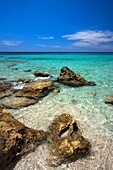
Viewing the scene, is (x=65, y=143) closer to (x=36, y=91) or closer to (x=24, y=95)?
(x=24, y=95)

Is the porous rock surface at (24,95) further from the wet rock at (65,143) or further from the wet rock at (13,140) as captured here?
the wet rock at (65,143)

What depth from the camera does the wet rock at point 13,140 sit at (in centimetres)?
335

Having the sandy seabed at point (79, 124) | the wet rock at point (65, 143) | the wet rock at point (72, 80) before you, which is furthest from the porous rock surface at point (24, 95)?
the wet rock at point (65, 143)

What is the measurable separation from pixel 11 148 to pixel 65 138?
1.34m

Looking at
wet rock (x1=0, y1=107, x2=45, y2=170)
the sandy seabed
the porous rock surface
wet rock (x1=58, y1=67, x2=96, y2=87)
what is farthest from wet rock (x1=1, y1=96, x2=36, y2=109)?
wet rock (x1=58, y1=67, x2=96, y2=87)

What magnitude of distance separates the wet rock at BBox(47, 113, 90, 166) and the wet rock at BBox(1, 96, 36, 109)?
2352 mm

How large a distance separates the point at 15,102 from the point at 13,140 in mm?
3300

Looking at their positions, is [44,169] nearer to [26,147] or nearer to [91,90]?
[26,147]

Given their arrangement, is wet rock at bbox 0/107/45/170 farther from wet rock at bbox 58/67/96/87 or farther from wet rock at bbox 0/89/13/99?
wet rock at bbox 58/67/96/87

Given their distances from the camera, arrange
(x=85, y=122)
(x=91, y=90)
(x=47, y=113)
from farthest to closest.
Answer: (x=91, y=90)
(x=47, y=113)
(x=85, y=122)

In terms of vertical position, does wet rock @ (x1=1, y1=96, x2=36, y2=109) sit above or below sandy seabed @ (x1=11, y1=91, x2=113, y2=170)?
above

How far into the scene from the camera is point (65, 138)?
13.2 feet

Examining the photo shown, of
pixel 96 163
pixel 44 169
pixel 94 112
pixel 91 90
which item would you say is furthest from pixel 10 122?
pixel 91 90

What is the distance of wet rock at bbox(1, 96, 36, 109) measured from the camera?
21.3ft
